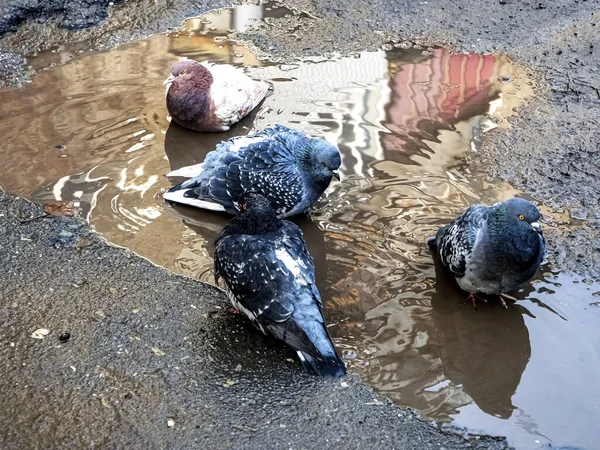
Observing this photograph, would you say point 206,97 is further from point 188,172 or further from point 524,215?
point 524,215

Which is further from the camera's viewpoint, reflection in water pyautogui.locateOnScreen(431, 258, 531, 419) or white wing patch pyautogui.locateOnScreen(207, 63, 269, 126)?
white wing patch pyautogui.locateOnScreen(207, 63, 269, 126)

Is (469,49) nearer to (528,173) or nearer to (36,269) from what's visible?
(528,173)

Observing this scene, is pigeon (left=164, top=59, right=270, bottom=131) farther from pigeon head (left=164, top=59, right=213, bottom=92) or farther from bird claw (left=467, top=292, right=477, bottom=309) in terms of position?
bird claw (left=467, top=292, right=477, bottom=309)

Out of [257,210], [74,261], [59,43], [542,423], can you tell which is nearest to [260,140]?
[257,210]

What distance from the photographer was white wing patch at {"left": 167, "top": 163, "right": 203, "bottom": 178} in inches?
203

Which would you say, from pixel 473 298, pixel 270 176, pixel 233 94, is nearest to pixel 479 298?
pixel 473 298

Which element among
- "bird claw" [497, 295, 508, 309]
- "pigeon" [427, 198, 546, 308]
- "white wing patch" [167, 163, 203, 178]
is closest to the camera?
"pigeon" [427, 198, 546, 308]

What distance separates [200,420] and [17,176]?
8.67 feet

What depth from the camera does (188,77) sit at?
19.0 ft

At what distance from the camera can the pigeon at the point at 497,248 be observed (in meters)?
3.99

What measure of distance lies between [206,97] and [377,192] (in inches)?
65.6

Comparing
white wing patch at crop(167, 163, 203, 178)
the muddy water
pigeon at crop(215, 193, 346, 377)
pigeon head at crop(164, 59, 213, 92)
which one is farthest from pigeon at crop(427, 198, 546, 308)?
pigeon head at crop(164, 59, 213, 92)

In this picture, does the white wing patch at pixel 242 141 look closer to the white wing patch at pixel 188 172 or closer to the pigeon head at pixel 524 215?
the white wing patch at pixel 188 172

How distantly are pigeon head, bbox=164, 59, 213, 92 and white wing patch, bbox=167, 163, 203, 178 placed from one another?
2.88ft
